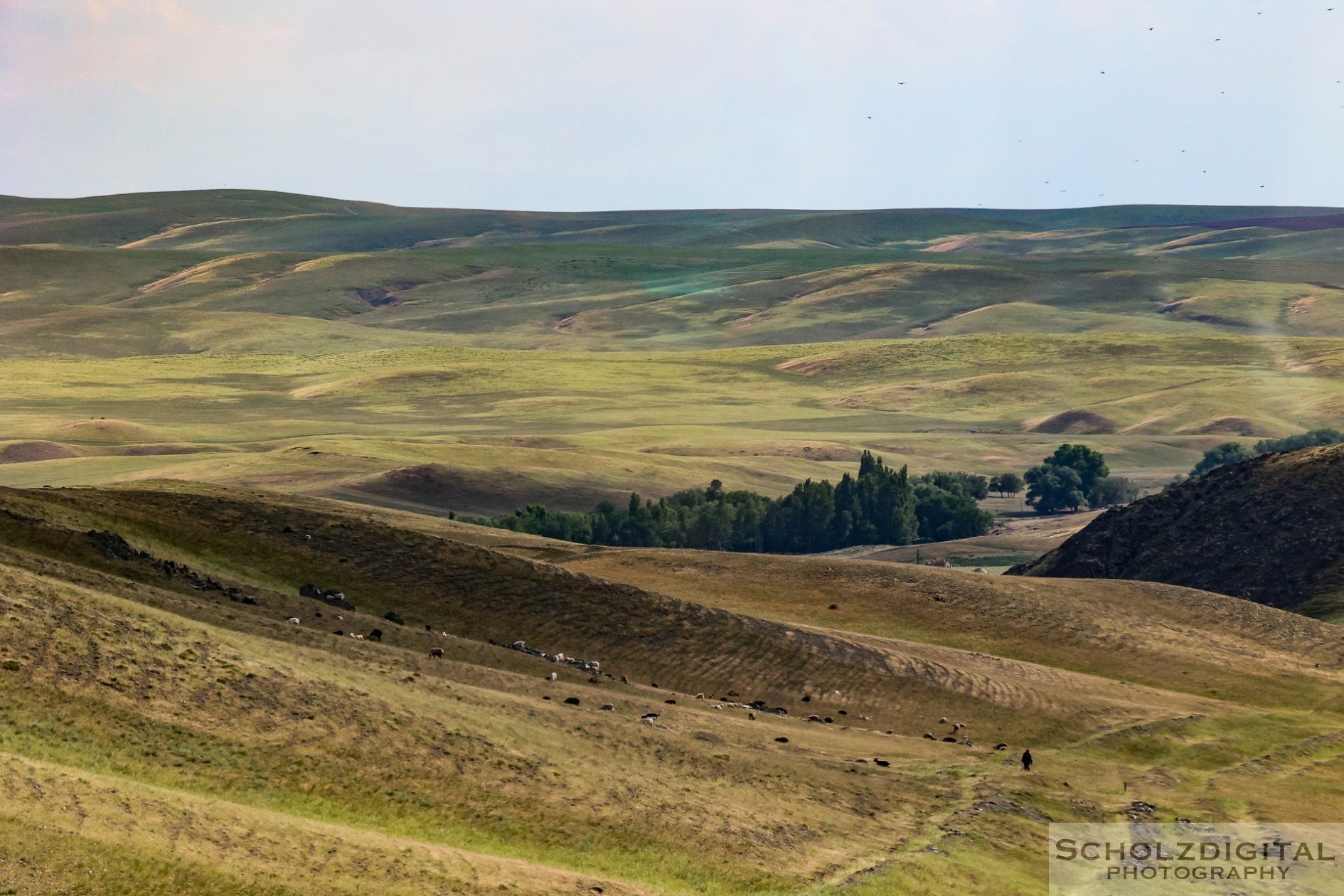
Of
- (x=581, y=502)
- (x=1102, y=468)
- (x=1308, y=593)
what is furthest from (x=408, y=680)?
(x=1102, y=468)

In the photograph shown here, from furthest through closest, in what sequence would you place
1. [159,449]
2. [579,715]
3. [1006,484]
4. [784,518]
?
[1006,484] < [159,449] < [784,518] < [579,715]

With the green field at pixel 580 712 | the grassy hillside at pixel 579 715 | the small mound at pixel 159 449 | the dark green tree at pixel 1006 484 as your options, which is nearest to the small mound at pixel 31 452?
the small mound at pixel 159 449

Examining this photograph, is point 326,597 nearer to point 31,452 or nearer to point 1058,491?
point 31,452

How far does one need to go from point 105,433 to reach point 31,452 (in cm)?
1692

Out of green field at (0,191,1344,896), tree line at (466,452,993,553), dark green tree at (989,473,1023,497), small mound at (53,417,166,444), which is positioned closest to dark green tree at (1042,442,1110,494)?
dark green tree at (989,473,1023,497)

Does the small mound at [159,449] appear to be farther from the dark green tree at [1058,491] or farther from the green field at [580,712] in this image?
the green field at [580,712]

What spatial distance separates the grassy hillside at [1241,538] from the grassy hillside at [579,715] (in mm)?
11792

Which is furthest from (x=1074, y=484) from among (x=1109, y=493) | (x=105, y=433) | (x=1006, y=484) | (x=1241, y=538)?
(x=105, y=433)

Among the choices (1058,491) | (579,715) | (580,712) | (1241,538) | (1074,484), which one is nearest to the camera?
(579,715)

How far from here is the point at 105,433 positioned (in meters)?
194

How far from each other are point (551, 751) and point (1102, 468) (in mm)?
158092

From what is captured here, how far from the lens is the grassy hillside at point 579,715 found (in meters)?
28.7

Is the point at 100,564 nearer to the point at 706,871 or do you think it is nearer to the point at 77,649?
the point at 77,649

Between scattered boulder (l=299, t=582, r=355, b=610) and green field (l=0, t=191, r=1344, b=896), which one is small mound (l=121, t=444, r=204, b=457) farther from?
scattered boulder (l=299, t=582, r=355, b=610)
